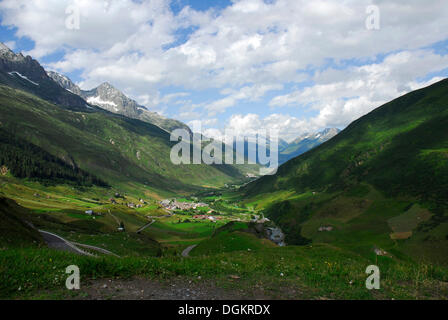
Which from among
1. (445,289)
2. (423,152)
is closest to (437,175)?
(423,152)

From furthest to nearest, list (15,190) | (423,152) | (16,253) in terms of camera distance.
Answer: (423,152), (15,190), (16,253)

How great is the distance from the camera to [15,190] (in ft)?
577

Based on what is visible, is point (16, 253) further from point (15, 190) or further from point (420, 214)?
point (15, 190)

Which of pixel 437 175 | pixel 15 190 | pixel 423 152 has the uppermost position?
pixel 423 152

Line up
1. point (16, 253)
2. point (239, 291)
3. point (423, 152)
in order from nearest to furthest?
1. point (239, 291)
2. point (16, 253)
3. point (423, 152)

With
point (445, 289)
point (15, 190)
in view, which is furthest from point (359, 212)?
point (15, 190)

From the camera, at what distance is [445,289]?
463 inches
